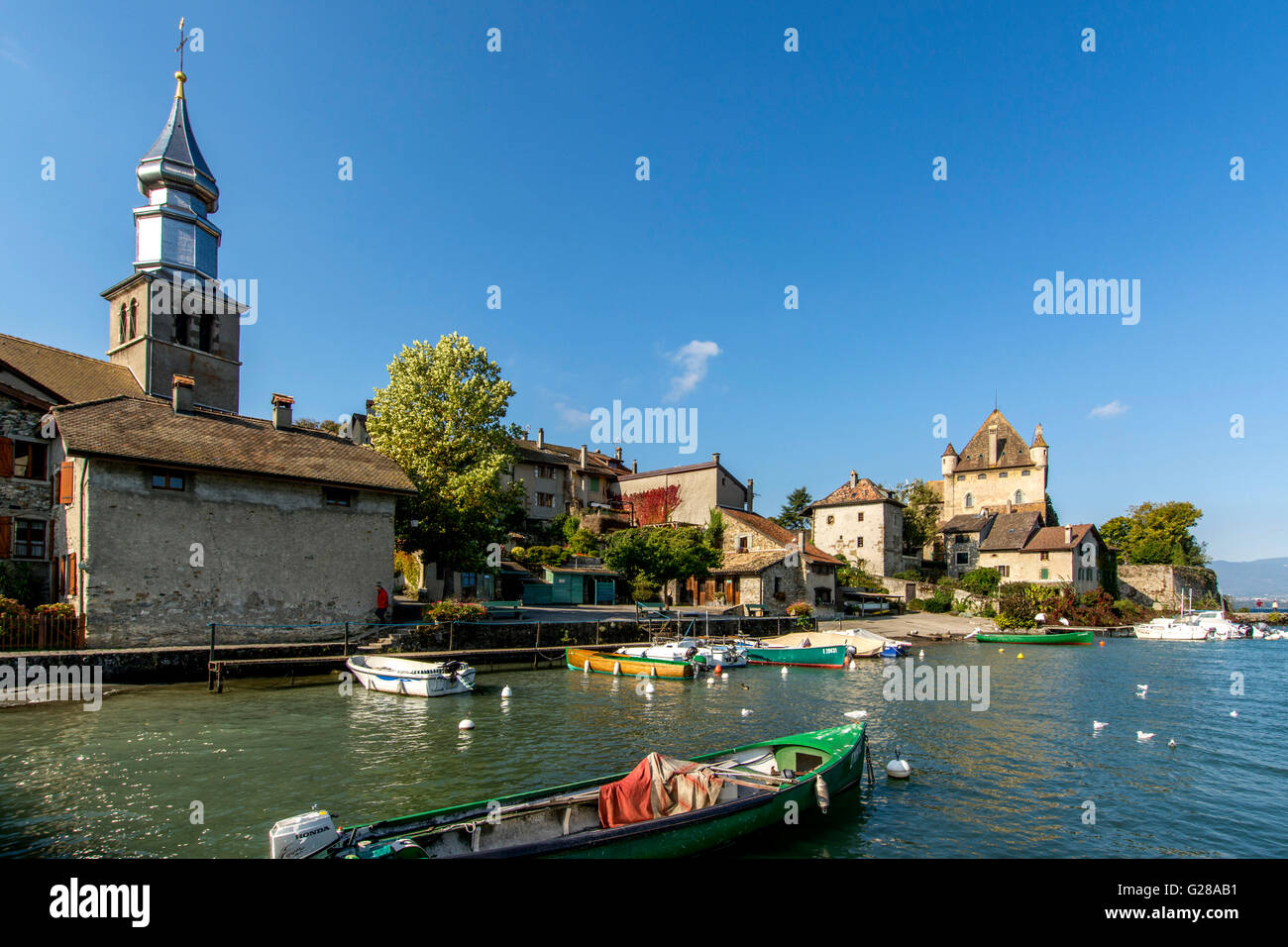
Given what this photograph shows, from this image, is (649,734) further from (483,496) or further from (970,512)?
(970,512)

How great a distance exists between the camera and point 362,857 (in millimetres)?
8070

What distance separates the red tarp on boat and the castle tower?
3963 centimetres

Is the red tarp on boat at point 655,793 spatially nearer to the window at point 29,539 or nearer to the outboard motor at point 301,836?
the outboard motor at point 301,836

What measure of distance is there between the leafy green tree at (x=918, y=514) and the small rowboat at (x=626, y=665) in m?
50.5

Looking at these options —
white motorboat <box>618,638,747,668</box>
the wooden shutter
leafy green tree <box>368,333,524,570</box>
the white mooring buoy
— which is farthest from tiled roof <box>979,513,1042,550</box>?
the wooden shutter

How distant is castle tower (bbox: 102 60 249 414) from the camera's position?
39.0 metres

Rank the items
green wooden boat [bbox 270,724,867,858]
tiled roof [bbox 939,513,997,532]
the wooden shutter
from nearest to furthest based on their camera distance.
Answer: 1. green wooden boat [bbox 270,724,867,858]
2. the wooden shutter
3. tiled roof [bbox 939,513,997,532]

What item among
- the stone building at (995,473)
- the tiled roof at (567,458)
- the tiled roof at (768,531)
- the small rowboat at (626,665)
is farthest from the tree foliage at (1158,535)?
the small rowboat at (626,665)

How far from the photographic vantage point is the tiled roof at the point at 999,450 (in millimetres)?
79125

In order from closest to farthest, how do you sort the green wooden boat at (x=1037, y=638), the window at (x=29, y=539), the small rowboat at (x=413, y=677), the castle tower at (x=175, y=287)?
the small rowboat at (x=413, y=677)
the window at (x=29, y=539)
the castle tower at (x=175, y=287)
the green wooden boat at (x=1037, y=638)

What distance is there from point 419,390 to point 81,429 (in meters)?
14.2

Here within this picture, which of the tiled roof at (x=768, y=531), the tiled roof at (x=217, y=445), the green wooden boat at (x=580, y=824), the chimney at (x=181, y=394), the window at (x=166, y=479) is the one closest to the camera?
the green wooden boat at (x=580, y=824)

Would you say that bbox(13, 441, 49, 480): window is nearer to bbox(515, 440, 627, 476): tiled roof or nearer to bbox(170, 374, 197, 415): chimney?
bbox(170, 374, 197, 415): chimney

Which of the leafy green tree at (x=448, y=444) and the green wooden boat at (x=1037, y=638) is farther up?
the leafy green tree at (x=448, y=444)
